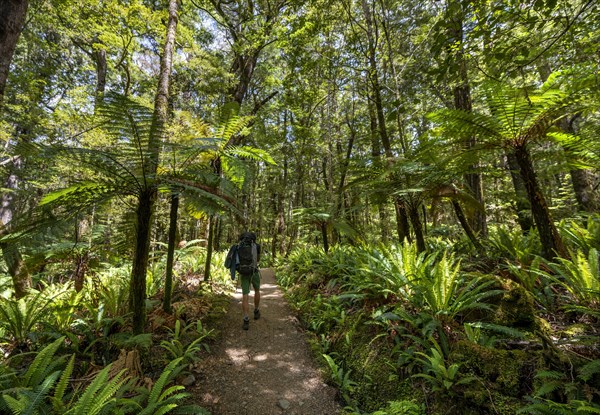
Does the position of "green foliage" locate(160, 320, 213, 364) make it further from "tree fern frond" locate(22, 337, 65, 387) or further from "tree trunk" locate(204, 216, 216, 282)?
"tree trunk" locate(204, 216, 216, 282)

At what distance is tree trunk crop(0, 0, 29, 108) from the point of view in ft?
7.91

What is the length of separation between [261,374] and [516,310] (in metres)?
3.20

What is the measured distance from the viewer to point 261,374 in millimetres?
3420

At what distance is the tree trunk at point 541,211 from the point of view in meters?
3.10

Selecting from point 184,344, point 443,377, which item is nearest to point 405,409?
point 443,377

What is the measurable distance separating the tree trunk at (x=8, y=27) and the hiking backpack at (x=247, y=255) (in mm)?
3645

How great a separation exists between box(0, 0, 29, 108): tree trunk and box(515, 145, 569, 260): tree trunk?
5829mm

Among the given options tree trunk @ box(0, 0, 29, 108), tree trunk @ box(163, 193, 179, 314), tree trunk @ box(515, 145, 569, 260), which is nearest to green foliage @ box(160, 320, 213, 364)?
tree trunk @ box(163, 193, 179, 314)

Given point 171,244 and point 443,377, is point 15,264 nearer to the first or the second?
point 171,244

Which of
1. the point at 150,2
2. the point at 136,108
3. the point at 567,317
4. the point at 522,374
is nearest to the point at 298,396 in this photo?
the point at 522,374

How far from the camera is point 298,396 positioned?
118 inches

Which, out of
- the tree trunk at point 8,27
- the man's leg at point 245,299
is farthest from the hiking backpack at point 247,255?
the tree trunk at point 8,27

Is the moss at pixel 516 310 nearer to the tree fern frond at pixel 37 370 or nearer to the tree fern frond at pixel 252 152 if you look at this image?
the tree fern frond at pixel 252 152

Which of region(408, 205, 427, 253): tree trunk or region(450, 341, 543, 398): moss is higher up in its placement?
region(408, 205, 427, 253): tree trunk
